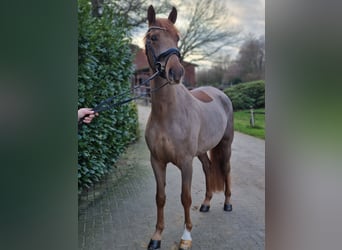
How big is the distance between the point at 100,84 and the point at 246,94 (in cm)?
127

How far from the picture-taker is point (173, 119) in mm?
1750

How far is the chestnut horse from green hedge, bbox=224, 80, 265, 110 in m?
0.33

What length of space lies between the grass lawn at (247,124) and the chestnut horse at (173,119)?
0.31 meters

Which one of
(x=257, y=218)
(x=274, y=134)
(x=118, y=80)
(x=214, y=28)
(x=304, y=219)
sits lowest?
(x=257, y=218)

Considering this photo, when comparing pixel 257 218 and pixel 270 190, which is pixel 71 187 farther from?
pixel 257 218

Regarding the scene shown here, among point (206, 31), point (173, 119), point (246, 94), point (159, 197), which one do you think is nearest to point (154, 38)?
point (173, 119)

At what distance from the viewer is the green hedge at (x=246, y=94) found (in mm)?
2461

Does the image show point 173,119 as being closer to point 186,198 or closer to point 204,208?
point 186,198

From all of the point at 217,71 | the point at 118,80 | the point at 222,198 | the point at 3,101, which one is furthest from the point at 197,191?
the point at 3,101

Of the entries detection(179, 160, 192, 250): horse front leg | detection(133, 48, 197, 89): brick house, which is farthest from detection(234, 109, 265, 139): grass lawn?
detection(179, 160, 192, 250): horse front leg

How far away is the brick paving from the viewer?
6.24ft

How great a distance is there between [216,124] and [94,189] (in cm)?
135

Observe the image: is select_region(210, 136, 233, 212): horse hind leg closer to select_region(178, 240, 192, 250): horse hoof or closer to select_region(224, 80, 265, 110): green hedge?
select_region(224, 80, 265, 110): green hedge

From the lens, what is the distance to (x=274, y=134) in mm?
647
